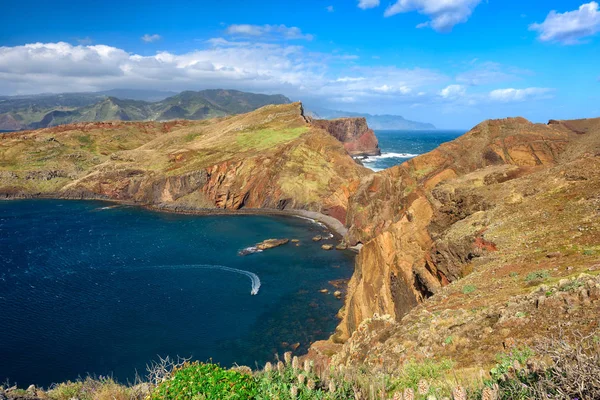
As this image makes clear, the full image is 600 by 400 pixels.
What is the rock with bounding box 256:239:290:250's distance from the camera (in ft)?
274

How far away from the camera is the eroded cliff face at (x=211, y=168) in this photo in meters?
121

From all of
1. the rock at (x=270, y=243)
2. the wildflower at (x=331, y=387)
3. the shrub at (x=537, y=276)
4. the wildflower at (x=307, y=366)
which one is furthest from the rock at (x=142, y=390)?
the rock at (x=270, y=243)

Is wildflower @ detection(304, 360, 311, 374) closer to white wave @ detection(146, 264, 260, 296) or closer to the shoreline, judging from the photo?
white wave @ detection(146, 264, 260, 296)

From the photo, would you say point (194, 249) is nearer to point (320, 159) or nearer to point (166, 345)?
point (166, 345)

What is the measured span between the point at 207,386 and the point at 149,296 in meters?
53.2

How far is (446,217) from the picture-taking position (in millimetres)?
34812

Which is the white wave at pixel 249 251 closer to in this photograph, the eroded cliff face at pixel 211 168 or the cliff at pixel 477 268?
the eroded cliff face at pixel 211 168

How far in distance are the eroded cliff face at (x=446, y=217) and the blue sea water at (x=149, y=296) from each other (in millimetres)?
14773

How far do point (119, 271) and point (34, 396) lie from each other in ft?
198

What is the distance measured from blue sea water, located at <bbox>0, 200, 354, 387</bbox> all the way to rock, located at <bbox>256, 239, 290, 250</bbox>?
7.81 feet

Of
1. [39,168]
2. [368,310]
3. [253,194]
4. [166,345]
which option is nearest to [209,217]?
[253,194]

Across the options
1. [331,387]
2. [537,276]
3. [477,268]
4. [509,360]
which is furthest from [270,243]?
[509,360]

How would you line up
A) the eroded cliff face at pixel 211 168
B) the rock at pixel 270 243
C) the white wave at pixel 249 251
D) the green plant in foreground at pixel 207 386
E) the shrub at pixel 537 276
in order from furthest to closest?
the eroded cliff face at pixel 211 168
the rock at pixel 270 243
the white wave at pixel 249 251
the shrub at pixel 537 276
the green plant in foreground at pixel 207 386

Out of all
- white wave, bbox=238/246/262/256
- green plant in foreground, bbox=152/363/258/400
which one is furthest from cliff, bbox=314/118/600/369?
white wave, bbox=238/246/262/256
